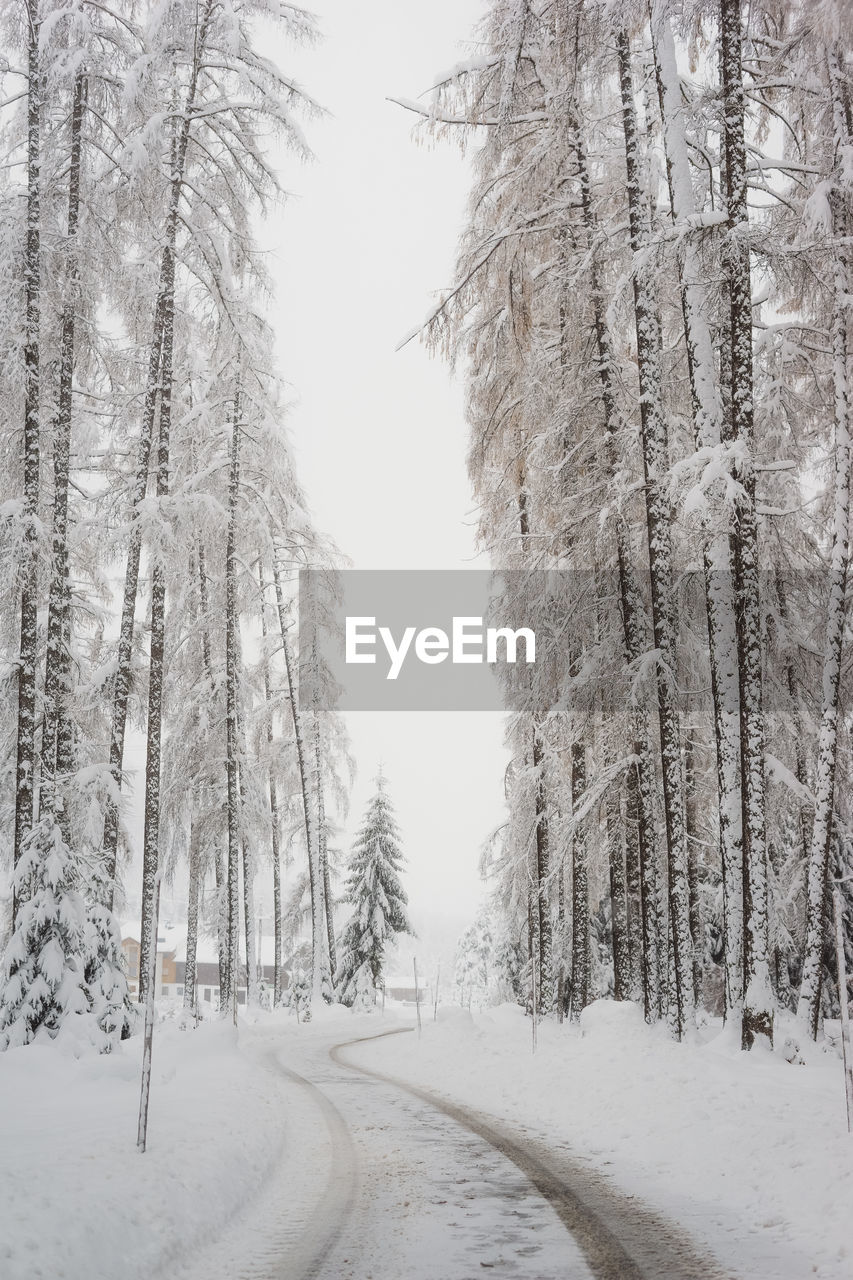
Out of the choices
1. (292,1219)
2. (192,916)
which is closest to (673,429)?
(292,1219)

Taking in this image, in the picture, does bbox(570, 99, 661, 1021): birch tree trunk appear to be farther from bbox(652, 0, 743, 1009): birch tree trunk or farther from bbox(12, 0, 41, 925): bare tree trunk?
bbox(12, 0, 41, 925): bare tree trunk

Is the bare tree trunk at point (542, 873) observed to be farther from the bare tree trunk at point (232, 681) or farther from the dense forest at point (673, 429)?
the bare tree trunk at point (232, 681)

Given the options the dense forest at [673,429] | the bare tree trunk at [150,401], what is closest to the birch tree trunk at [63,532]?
the bare tree trunk at [150,401]

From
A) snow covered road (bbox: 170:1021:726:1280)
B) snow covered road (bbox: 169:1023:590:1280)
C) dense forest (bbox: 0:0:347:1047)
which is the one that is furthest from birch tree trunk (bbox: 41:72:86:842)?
snow covered road (bbox: 170:1021:726:1280)

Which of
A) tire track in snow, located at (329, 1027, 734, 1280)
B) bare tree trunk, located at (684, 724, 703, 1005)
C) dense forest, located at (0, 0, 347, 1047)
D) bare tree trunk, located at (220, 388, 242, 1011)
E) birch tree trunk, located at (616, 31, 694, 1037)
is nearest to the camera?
tire track in snow, located at (329, 1027, 734, 1280)

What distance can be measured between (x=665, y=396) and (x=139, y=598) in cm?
1177

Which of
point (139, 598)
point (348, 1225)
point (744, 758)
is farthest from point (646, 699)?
point (139, 598)

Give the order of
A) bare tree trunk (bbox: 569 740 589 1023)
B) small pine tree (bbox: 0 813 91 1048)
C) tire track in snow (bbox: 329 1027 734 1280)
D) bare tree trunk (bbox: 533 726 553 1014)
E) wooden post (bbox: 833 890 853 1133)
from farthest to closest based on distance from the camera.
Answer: bare tree trunk (bbox: 533 726 553 1014) < bare tree trunk (bbox: 569 740 589 1023) < small pine tree (bbox: 0 813 91 1048) < wooden post (bbox: 833 890 853 1133) < tire track in snow (bbox: 329 1027 734 1280)

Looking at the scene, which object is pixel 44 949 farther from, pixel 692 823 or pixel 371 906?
pixel 371 906

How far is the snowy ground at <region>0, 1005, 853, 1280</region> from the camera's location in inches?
202

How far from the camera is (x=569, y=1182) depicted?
23.2 feet

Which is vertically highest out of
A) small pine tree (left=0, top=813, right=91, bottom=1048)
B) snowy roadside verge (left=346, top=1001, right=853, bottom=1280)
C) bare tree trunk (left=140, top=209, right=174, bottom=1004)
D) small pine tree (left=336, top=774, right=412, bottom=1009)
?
bare tree trunk (left=140, top=209, right=174, bottom=1004)

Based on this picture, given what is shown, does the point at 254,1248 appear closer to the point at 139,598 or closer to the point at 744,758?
the point at 744,758

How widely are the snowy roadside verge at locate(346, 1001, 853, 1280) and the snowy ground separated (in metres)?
0.03
